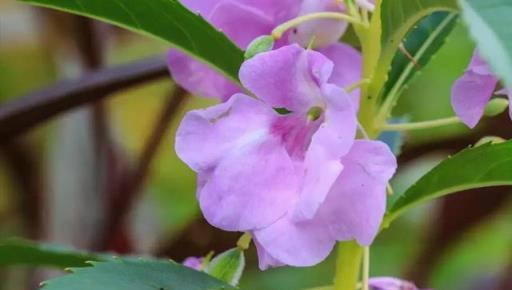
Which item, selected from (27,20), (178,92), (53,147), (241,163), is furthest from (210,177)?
(27,20)

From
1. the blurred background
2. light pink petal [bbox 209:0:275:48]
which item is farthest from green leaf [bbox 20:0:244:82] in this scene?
the blurred background

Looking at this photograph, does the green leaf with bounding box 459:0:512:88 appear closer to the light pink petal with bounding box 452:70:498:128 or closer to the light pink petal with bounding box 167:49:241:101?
the light pink petal with bounding box 452:70:498:128

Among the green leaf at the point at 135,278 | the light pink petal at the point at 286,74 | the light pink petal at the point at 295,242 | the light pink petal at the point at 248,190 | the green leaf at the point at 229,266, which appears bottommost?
the green leaf at the point at 229,266

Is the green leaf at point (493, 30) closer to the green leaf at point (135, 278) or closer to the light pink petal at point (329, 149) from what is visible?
the light pink petal at point (329, 149)

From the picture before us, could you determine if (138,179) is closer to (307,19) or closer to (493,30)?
(307,19)

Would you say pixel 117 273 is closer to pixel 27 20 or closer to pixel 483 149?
pixel 483 149

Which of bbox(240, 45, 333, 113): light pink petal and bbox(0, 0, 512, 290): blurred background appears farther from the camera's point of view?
bbox(0, 0, 512, 290): blurred background

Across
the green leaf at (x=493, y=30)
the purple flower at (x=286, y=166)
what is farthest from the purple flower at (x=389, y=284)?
the green leaf at (x=493, y=30)
